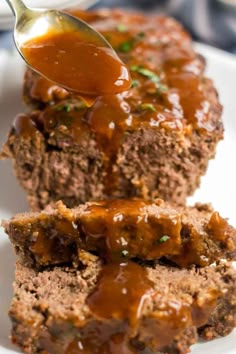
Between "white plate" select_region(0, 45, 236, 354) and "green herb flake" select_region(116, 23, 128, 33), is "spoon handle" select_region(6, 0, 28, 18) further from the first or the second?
"white plate" select_region(0, 45, 236, 354)

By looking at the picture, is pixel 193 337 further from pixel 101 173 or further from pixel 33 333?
pixel 101 173

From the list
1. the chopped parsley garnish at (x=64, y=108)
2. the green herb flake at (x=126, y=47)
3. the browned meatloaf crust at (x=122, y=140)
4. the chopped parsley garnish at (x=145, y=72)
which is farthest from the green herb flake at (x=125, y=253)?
the green herb flake at (x=126, y=47)

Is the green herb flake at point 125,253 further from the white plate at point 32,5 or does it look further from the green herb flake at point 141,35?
the white plate at point 32,5

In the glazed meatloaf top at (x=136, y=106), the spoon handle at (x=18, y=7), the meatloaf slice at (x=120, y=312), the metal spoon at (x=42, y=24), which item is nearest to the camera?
the meatloaf slice at (x=120, y=312)

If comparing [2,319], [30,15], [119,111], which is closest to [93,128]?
[119,111]

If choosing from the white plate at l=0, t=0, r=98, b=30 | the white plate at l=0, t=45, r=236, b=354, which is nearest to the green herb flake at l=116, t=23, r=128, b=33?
the white plate at l=0, t=45, r=236, b=354

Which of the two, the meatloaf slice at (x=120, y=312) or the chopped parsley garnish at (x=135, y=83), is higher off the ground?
the chopped parsley garnish at (x=135, y=83)
